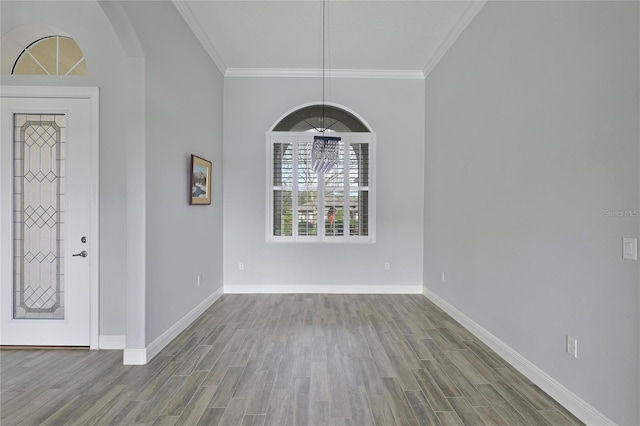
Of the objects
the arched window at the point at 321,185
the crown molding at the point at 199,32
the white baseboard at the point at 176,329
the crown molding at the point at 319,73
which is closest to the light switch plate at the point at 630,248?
the arched window at the point at 321,185

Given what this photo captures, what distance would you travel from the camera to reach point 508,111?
271cm

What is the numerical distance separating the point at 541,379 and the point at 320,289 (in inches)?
122

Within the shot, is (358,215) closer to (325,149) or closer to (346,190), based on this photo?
(346,190)

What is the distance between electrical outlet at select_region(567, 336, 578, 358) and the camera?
1.99m

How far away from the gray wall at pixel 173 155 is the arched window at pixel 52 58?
2.62 ft

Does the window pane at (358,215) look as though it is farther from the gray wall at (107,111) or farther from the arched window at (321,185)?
the gray wall at (107,111)

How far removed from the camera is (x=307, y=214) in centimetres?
491

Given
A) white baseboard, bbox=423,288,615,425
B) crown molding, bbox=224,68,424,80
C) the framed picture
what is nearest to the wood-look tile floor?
white baseboard, bbox=423,288,615,425

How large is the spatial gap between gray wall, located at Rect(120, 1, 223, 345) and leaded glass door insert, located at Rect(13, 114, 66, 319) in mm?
931

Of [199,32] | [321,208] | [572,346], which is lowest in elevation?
[572,346]

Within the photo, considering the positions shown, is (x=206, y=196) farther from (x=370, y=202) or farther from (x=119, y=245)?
(x=370, y=202)

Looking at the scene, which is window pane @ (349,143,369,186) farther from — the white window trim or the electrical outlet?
the electrical outlet

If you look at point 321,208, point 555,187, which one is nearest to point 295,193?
point 321,208

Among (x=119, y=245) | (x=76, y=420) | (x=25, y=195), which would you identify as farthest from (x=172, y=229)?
(x=76, y=420)
